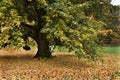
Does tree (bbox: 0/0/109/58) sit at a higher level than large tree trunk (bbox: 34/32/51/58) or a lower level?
higher

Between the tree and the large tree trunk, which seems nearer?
the tree

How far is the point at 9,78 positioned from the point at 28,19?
7.94 m

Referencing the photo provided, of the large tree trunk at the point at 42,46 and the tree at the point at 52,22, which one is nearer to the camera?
the tree at the point at 52,22

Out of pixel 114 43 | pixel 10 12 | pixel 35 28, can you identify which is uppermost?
pixel 10 12

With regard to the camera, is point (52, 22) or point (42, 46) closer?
point (52, 22)

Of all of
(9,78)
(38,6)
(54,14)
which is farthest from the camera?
(38,6)

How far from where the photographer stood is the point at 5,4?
17500 mm

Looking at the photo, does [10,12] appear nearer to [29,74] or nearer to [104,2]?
[29,74]

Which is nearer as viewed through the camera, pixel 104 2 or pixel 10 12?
pixel 10 12

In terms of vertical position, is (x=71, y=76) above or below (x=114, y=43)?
above

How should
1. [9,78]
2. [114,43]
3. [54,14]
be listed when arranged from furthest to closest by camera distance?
[114,43]
[54,14]
[9,78]

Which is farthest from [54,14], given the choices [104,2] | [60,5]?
[104,2]

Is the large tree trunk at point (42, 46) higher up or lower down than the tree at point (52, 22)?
lower down

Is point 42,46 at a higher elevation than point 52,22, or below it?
below
